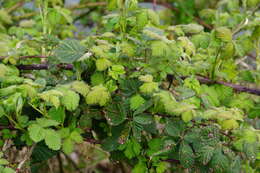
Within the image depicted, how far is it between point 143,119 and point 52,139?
1.03 ft

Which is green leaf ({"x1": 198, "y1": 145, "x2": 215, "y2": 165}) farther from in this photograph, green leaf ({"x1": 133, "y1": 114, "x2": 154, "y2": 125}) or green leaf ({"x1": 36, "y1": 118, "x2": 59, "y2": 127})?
green leaf ({"x1": 36, "y1": 118, "x2": 59, "y2": 127})

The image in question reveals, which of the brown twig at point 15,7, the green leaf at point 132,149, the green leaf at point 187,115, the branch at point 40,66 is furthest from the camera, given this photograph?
the brown twig at point 15,7

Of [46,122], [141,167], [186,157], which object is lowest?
[141,167]

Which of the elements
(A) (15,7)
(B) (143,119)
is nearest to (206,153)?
(B) (143,119)

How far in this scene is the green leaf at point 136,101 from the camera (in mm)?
1627

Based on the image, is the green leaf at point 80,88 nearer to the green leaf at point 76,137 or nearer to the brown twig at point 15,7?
the green leaf at point 76,137

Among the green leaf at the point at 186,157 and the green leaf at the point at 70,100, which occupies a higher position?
the green leaf at the point at 70,100

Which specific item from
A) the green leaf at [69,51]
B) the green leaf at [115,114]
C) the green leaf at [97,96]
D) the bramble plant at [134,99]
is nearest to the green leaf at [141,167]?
the bramble plant at [134,99]

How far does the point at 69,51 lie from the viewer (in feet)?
5.61

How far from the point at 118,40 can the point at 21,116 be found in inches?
19.1

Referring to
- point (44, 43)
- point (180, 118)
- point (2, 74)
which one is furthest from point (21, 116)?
point (180, 118)

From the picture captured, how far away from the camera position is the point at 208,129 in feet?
5.21

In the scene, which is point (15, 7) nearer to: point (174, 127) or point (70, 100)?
point (70, 100)

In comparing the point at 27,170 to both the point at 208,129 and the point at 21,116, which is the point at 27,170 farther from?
the point at 208,129
